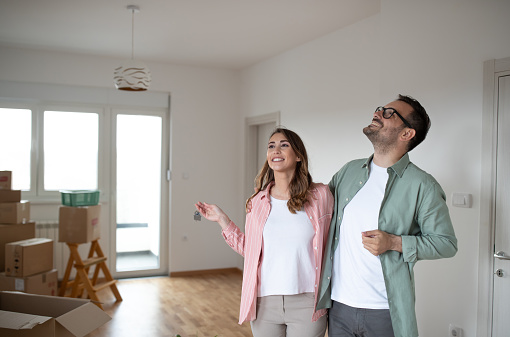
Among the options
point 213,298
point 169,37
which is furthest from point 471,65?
point 213,298

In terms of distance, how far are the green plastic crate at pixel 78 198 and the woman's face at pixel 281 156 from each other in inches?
123

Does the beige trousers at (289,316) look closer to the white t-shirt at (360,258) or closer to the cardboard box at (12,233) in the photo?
the white t-shirt at (360,258)

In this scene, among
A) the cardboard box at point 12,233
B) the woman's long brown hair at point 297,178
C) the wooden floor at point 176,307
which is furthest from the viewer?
the cardboard box at point 12,233

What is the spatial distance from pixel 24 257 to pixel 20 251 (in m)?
0.07

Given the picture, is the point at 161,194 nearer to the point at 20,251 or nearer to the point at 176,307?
the point at 176,307

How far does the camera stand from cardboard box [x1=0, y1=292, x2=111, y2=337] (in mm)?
1582

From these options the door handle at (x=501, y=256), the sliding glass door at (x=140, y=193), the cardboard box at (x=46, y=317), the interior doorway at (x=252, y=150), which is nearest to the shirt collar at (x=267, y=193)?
the cardboard box at (x=46, y=317)

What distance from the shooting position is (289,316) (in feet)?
6.36

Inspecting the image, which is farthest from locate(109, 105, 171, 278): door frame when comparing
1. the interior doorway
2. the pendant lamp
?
the pendant lamp

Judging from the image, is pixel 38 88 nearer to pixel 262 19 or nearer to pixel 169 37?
pixel 169 37

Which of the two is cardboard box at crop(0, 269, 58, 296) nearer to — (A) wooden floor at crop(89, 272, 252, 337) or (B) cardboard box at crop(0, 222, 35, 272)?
(B) cardboard box at crop(0, 222, 35, 272)

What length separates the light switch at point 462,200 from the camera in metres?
2.64

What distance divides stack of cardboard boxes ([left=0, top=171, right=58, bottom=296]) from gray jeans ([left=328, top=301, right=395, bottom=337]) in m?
3.44

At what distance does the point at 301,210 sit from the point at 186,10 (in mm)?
2510
